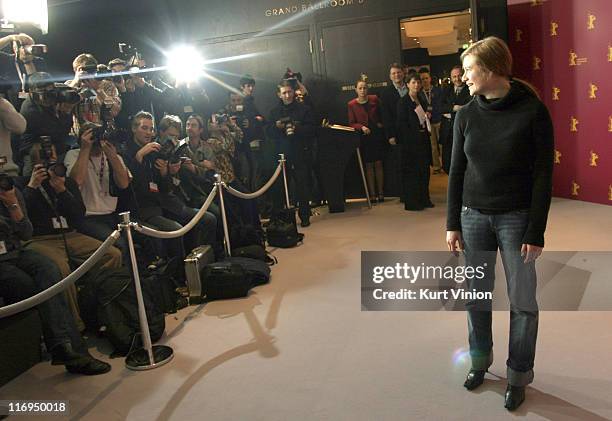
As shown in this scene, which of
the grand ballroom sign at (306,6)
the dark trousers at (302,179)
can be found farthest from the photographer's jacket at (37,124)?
the grand ballroom sign at (306,6)

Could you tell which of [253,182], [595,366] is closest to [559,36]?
[253,182]

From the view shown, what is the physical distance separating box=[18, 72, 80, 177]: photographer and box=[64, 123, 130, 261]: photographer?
0.56 feet

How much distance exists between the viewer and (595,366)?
8.48 ft

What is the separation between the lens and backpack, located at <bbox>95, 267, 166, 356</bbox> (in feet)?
10.5

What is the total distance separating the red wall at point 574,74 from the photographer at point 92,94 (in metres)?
4.53

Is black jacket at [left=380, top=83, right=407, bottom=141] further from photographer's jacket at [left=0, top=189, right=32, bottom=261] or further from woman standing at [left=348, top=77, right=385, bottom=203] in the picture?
photographer's jacket at [left=0, top=189, right=32, bottom=261]

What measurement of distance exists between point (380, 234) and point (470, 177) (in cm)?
327

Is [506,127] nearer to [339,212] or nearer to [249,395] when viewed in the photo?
[249,395]

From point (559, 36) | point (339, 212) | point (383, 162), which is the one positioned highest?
point (559, 36)

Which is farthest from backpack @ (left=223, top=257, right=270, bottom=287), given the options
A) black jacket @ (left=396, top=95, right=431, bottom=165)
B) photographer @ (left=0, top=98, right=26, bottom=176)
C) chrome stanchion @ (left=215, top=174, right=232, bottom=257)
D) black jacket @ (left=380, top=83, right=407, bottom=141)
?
black jacket @ (left=380, top=83, right=407, bottom=141)

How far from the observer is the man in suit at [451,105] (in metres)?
6.07

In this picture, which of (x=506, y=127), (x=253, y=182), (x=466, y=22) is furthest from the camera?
(x=466, y=22)

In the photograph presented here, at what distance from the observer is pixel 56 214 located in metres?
3.42

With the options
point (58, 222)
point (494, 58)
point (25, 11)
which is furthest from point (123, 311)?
point (25, 11)
